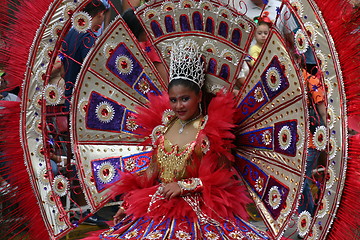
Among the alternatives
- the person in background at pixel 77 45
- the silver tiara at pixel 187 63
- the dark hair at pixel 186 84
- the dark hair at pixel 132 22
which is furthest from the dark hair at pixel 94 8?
the dark hair at pixel 186 84

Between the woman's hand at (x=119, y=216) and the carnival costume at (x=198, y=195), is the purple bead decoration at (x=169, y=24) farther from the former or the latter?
the woman's hand at (x=119, y=216)

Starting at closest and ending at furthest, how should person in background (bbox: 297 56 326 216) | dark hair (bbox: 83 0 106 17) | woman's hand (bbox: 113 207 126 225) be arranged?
person in background (bbox: 297 56 326 216)
woman's hand (bbox: 113 207 126 225)
dark hair (bbox: 83 0 106 17)

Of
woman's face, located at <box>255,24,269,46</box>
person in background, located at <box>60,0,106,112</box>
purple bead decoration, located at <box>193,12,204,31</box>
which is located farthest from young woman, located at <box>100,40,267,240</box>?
person in background, located at <box>60,0,106,112</box>

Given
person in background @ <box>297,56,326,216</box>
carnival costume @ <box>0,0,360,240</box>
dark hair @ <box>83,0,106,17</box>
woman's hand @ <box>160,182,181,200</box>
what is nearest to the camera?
person in background @ <box>297,56,326,216</box>

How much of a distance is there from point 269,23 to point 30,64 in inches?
59.8

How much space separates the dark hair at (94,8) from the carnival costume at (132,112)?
0.16ft

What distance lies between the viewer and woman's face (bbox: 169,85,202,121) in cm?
330

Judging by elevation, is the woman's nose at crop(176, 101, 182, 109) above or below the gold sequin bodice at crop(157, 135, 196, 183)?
above

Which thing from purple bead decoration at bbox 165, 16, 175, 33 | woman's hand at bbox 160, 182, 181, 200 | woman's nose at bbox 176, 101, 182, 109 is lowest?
woman's hand at bbox 160, 182, 181, 200

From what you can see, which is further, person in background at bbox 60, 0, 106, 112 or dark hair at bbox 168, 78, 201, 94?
person in background at bbox 60, 0, 106, 112

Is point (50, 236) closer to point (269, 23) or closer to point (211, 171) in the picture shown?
point (211, 171)

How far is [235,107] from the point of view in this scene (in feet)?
11.4

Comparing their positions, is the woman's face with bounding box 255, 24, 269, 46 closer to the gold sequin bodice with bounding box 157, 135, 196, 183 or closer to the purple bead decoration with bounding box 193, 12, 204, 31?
the purple bead decoration with bounding box 193, 12, 204, 31

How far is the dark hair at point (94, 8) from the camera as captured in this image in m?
3.62
